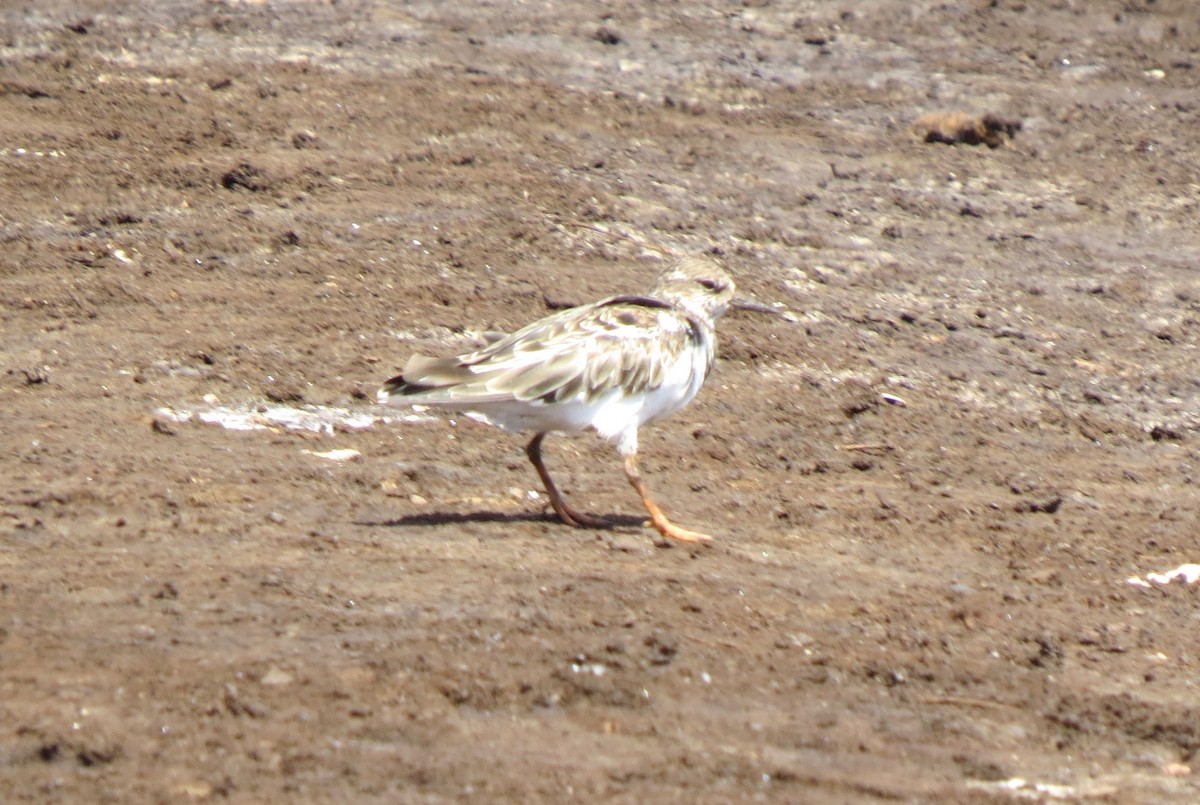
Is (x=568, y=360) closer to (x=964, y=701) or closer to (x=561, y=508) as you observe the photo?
(x=561, y=508)

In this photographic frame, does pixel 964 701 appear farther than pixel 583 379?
No

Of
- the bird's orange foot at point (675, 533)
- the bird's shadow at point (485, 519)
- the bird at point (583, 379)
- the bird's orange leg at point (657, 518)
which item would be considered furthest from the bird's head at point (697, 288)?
the bird's orange foot at point (675, 533)

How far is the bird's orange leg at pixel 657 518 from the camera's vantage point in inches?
298

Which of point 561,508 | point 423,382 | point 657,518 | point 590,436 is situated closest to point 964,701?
point 657,518

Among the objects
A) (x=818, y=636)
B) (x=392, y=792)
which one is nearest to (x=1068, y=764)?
(x=818, y=636)

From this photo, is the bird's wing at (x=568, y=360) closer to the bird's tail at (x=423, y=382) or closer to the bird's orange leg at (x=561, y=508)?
the bird's tail at (x=423, y=382)

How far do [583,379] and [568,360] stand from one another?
0.38ft

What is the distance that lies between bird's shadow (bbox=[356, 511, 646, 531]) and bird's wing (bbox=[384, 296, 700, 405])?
1.73 ft

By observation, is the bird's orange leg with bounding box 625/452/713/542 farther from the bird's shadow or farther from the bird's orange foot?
the bird's shadow

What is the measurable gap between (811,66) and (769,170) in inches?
82.2

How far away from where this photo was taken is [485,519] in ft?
25.4

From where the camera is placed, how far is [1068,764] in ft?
19.3

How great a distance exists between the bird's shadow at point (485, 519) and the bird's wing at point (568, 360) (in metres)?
0.53

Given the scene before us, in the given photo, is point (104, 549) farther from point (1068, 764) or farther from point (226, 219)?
point (226, 219)
